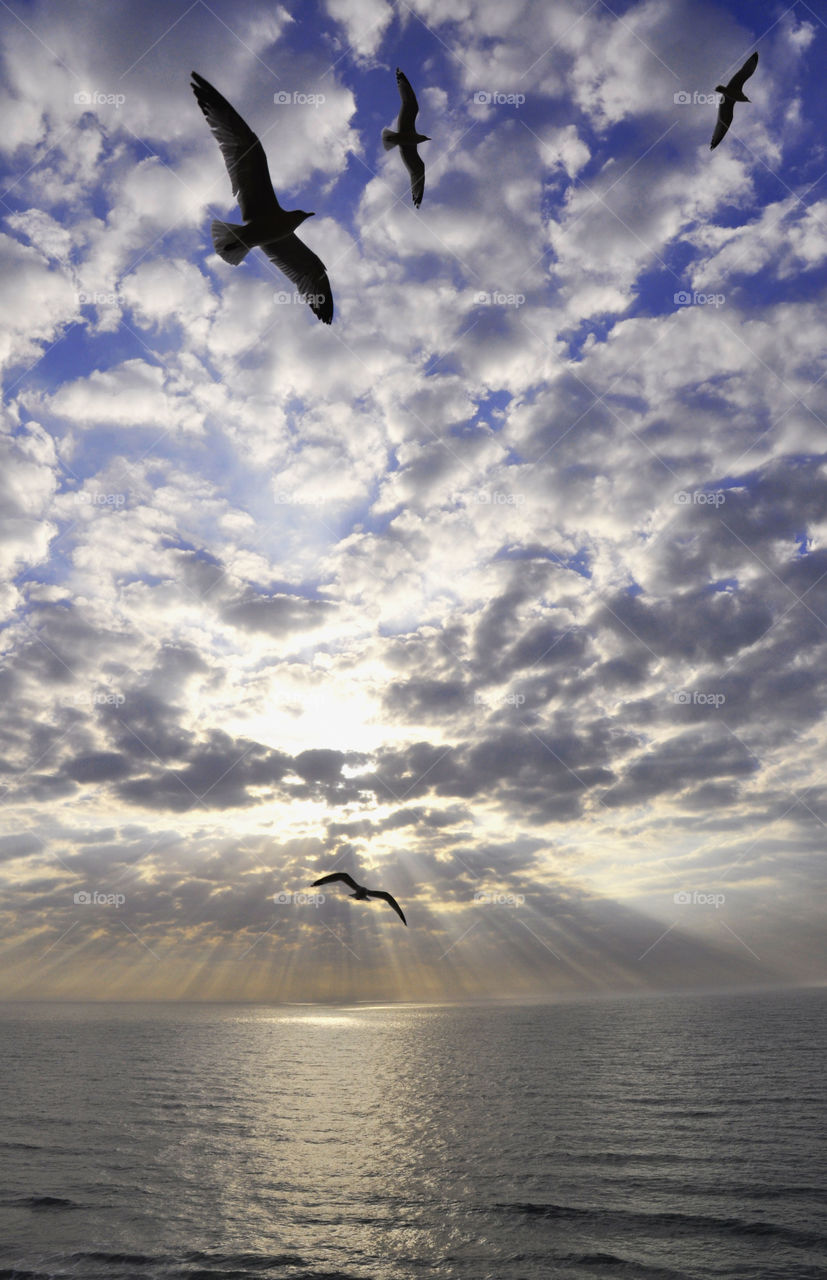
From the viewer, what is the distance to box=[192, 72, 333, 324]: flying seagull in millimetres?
15500

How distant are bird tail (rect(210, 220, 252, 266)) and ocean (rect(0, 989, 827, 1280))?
31.3 m

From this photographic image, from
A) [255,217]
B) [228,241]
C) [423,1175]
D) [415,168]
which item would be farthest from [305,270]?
[423,1175]

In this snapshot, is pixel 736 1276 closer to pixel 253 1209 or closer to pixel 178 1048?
pixel 253 1209

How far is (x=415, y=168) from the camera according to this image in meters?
19.9

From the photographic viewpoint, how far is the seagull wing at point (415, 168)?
770 inches

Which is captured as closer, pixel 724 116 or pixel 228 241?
pixel 228 241

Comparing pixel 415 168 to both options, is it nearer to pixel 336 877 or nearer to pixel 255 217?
pixel 255 217

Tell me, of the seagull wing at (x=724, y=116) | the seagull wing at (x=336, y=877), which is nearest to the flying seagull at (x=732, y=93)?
the seagull wing at (x=724, y=116)

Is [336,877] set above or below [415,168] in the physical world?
below

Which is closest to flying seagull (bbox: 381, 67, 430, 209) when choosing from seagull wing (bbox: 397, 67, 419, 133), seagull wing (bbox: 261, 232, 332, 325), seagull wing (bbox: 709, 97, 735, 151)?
seagull wing (bbox: 397, 67, 419, 133)

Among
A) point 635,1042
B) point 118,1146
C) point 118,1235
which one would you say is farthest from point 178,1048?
point 118,1235

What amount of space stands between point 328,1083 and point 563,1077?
78.6 feet

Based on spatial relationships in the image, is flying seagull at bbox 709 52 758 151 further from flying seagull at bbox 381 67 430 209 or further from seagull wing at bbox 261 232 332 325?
seagull wing at bbox 261 232 332 325

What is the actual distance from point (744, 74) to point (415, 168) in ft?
40.4
